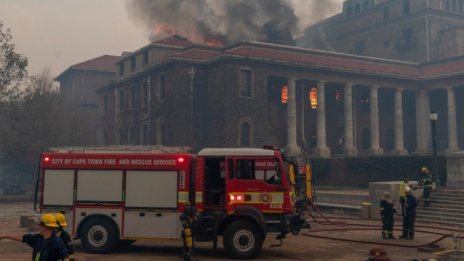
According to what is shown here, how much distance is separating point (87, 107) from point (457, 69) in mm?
55332

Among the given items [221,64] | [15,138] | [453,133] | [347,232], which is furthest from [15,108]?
[453,133]

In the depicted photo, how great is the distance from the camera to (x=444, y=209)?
67.6 ft

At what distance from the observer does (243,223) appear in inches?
487

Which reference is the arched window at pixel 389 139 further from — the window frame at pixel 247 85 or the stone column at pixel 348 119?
the window frame at pixel 247 85

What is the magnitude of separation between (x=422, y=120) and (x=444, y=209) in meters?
37.9

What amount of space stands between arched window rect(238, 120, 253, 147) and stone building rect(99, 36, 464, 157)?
0.12 meters

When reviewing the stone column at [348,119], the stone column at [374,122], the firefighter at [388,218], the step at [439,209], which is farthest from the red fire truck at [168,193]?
the stone column at [374,122]

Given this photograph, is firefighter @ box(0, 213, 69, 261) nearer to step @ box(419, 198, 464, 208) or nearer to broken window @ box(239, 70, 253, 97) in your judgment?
step @ box(419, 198, 464, 208)

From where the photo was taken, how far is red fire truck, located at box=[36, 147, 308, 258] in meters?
12.5

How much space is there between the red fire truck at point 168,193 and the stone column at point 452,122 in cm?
4519

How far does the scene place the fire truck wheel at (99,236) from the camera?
42.4ft

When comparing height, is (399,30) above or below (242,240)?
above

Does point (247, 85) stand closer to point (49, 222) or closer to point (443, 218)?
point (443, 218)

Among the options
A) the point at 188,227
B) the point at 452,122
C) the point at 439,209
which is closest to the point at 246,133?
the point at 452,122
